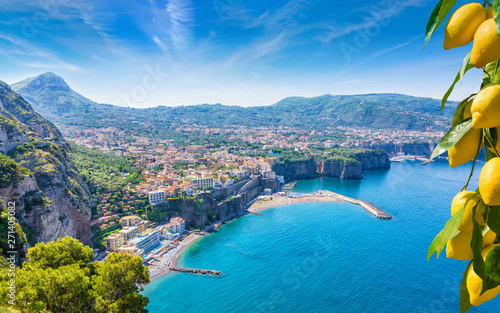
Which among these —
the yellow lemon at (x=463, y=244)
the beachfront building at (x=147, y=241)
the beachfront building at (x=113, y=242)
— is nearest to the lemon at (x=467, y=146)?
the yellow lemon at (x=463, y=244)

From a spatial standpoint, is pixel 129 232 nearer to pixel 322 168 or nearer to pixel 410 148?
pixel 322 168

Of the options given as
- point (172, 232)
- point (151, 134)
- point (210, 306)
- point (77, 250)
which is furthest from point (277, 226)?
point (151, 134)

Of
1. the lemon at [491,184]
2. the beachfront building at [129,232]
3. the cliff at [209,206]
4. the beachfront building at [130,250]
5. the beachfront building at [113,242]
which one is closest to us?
the lemon at [491,184]

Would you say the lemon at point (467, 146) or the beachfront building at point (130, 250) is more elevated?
the lemon at point (467, 146)

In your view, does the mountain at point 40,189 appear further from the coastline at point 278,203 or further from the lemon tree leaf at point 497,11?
the lemon tree leaf at point 497,11

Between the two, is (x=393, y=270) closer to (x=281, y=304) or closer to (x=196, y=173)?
(x=281, y=304)

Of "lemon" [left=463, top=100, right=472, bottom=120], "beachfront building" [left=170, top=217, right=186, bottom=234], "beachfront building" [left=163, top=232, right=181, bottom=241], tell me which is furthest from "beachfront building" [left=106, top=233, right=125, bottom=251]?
"lemon" [left=463, top=100, right=472, bottom=120]
